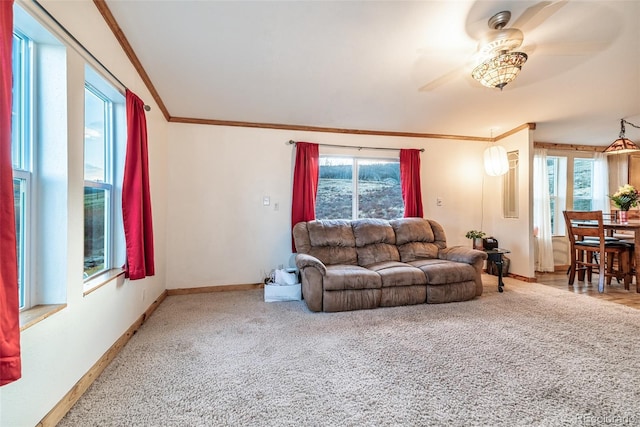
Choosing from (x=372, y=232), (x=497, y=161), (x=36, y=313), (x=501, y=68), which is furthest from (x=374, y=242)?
(x=36, y=313)

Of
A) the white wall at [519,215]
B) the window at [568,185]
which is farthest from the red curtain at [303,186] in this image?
the window at [568,185]

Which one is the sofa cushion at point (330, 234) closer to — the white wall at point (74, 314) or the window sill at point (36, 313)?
the white wall at point (74, 314)

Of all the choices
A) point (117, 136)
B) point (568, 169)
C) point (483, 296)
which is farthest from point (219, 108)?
point (568, 169)

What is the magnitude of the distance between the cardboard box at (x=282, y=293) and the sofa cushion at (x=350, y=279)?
2.03 ft

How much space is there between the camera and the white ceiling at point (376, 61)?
6.84ft

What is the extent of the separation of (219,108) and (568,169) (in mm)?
6347

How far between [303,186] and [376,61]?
1905 mm

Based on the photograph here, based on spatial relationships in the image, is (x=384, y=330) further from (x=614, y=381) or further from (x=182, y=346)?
(x=182, y=346)

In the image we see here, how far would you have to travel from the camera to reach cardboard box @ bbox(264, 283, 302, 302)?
3.50 metres

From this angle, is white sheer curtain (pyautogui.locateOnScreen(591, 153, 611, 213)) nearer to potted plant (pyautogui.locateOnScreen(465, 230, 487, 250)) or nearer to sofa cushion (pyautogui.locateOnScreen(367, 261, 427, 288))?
potted plant (pyautogui.locateOnScreen(465, 230, 487, 250))

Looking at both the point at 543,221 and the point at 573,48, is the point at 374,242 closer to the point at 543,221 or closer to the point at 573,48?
the point at 573,48

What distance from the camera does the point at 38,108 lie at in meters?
1.52

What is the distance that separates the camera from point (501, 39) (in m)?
2.24

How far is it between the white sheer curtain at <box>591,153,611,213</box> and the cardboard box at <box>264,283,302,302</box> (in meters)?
6.11
